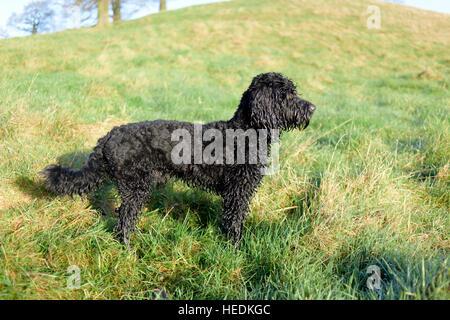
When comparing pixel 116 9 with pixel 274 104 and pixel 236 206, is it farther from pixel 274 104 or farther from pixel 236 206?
pixel 236 206

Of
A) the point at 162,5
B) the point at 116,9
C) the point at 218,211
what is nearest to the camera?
the point at 218,211

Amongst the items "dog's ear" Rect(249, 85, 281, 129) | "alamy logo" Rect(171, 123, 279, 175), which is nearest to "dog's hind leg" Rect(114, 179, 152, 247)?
"alamy logo" Rect(171, 123, 279, 175)

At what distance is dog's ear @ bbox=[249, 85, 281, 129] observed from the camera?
290 cm

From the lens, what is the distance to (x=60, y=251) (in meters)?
2.49

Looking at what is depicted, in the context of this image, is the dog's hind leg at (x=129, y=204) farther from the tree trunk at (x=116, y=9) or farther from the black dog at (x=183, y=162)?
the tree trunk at (x=116, y=9)

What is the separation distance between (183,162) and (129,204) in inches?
29.3

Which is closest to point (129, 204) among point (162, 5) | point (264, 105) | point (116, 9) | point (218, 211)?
point (218, 211)

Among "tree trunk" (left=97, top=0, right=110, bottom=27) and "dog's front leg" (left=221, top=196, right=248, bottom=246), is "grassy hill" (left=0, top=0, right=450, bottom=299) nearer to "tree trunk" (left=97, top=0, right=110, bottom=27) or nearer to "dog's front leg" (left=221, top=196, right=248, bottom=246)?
"dog's front leg" (left=221, top=196, right=248, bottom=246)


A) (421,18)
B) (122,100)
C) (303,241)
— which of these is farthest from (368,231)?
(421,18)

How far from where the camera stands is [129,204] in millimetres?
3066

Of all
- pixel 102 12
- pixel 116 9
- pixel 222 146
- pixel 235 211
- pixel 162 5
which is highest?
pixel 162 5

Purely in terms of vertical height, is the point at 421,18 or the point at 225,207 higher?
the point at 421,18

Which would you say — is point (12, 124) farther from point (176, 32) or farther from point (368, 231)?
point (176, 32)

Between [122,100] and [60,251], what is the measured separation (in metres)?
5.10
